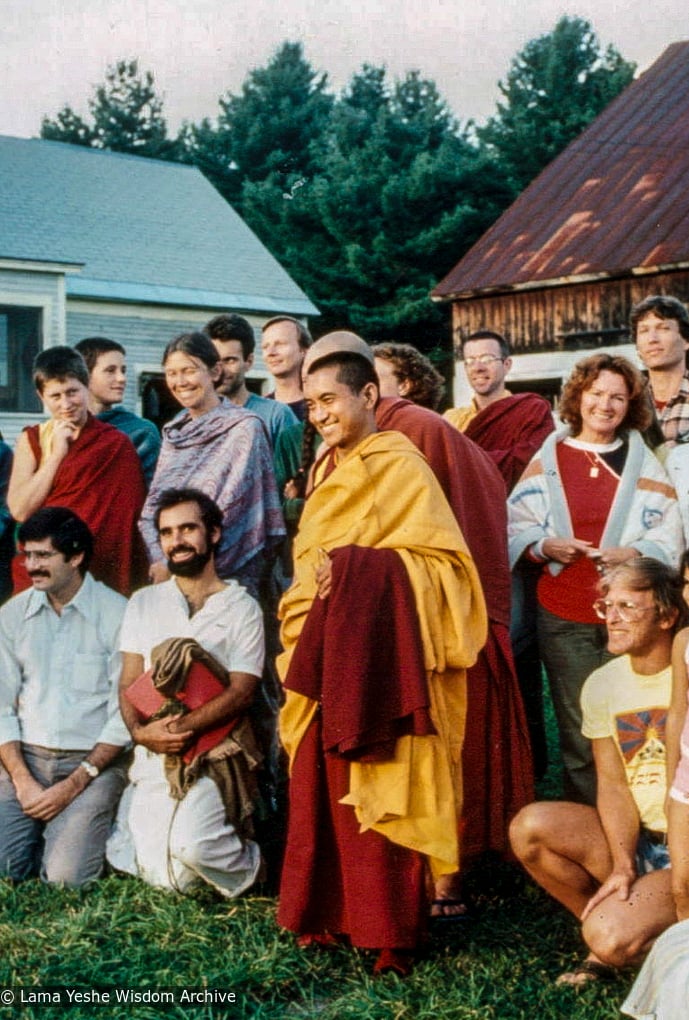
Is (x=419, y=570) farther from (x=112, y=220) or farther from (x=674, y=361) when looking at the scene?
(x=112, y=220)

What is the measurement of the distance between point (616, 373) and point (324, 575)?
1.35 metres

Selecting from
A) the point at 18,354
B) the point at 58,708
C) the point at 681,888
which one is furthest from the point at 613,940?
the point at 18,354

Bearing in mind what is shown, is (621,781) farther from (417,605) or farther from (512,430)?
(512,430)

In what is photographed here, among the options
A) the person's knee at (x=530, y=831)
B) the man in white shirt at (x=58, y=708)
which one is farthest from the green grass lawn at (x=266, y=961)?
the person's knee at (x=530, y=831)

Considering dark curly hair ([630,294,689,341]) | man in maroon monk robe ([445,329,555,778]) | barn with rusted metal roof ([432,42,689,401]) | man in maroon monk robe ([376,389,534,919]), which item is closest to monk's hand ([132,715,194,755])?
man in maroon monk robe ([376,389,534,919])

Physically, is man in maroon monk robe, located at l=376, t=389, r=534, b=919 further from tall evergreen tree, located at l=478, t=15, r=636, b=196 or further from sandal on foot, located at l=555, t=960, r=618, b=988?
tall evergreen tree, located at l=478, t=15, r=636, b=196

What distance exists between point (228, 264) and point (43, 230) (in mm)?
3227

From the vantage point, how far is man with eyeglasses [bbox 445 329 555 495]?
554 cm

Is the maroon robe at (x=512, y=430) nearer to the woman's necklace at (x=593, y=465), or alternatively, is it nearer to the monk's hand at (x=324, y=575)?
the woman's necklace at (x=593, y=465)

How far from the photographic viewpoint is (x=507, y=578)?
15.1 feet

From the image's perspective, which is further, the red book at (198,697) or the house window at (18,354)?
the house window at (18,354)

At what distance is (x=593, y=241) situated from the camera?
15.1 meters

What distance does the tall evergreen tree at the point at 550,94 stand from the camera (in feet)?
80.2

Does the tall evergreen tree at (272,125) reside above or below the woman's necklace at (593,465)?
above
